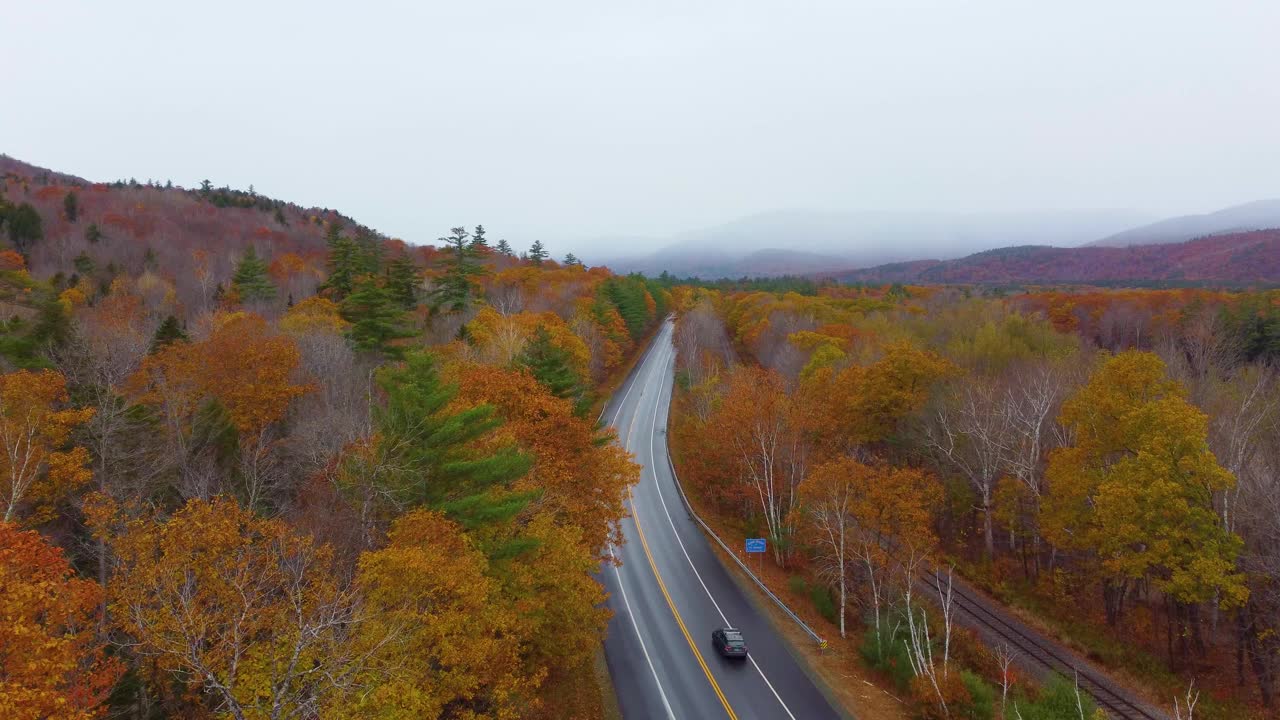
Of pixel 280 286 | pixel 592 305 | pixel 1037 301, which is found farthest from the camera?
pixel 1037 301

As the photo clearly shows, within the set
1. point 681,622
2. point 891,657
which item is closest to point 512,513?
point 681,622

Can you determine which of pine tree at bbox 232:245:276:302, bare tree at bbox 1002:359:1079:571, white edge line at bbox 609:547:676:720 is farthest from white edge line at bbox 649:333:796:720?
pine tree at bbox 232:245:276:302

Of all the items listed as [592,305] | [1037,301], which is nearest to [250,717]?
[592,305]

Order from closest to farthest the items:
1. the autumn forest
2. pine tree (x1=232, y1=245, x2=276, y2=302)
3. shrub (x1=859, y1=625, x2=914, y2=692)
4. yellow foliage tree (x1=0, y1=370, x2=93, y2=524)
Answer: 1. the autumn forest
2. yellow foliage tree (x1=0, y1=370, x2=93, y2=524)
3. shrub (x1=859, y1=625, x2=914, y2=692)
4. pine tree (x1=232, y1=245, x2=276, y2=302)

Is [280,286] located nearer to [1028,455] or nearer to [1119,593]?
[1028,455]

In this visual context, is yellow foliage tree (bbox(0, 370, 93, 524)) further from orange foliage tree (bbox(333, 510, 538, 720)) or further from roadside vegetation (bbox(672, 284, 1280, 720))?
roadside vegetation (bbox(672, 284, 1280, 720))

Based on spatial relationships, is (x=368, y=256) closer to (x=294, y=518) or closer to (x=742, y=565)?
(x=294, y=518)

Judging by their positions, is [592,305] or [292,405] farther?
[592,305]
